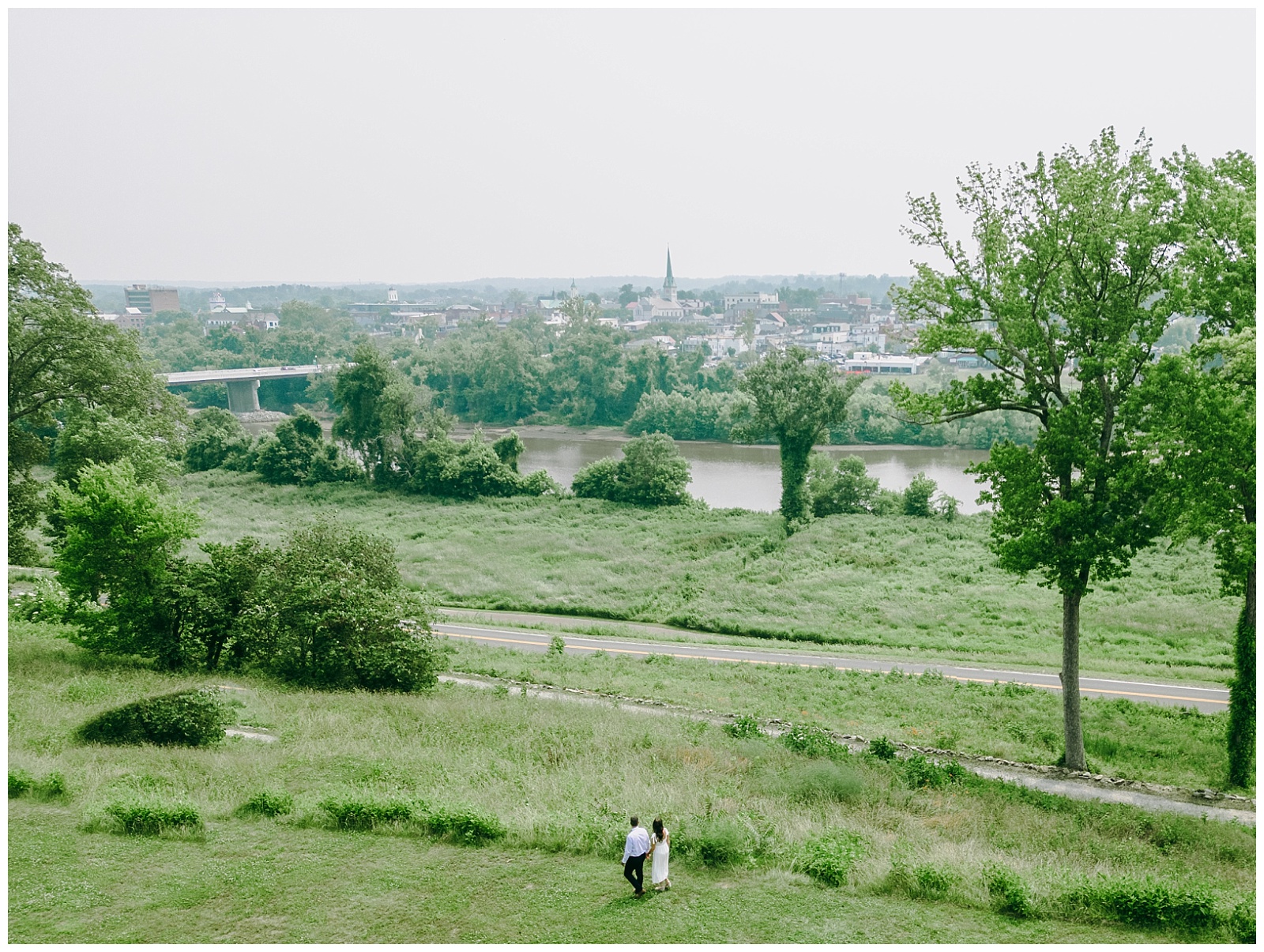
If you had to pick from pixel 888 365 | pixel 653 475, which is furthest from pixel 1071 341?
pixel 888 365

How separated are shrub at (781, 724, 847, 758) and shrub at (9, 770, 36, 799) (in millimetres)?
10461

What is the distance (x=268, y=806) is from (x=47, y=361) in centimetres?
1988

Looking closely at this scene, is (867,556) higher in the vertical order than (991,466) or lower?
lower

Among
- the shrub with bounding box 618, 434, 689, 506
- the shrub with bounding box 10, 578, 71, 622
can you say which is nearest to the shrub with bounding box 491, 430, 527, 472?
the shrub with bounding box 618, 434, 689, 506

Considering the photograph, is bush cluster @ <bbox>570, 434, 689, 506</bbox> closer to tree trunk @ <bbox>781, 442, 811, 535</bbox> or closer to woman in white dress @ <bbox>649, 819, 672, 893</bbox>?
tree trunk @ <bbox>781, 442, 811, 535</bbox>

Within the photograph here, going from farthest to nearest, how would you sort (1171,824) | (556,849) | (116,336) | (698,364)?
(698,364) → (116,336) → (1171,824) → (556,849)

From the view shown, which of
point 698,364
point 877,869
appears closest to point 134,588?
point 877,869

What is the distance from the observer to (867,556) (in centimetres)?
3406

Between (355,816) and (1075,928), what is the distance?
7.75 metres

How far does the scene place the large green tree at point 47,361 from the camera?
24.2 meters

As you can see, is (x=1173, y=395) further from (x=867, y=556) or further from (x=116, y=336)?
(x=116, y=336)

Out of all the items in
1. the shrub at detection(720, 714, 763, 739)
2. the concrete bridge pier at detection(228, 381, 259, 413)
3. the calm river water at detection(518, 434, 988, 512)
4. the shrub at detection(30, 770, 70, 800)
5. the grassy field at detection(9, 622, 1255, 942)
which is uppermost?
the concrete bridge pier at detection(228, 381, 259, 413)

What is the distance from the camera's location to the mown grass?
583 inches

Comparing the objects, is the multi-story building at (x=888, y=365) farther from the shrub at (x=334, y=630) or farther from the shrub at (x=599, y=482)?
the shrub at (x=334, y=630)
